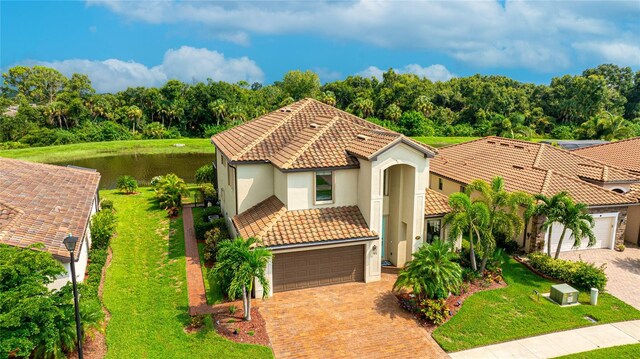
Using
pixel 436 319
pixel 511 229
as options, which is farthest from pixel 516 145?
pixel 436 319

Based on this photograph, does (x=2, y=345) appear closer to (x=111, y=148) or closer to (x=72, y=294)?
(x=72, y=294)

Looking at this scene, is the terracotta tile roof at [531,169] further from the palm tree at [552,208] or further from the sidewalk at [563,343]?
the sidewalk at [563,343]

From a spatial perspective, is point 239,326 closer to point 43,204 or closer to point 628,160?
point 43,204

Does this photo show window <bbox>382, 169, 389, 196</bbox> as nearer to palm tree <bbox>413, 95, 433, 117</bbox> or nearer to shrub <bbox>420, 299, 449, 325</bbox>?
shrub <bbox>420, 299, 449, 325</bbox>

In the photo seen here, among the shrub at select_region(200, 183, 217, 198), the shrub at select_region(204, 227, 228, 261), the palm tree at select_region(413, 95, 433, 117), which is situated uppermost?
the palm tree at select_region(413, 95, 433, 117)

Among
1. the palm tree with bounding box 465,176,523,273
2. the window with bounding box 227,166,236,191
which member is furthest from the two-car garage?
the window with bounding box 227,166,236,191

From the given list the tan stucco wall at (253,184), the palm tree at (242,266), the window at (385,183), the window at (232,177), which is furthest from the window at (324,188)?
the palm tree at (242,266)
